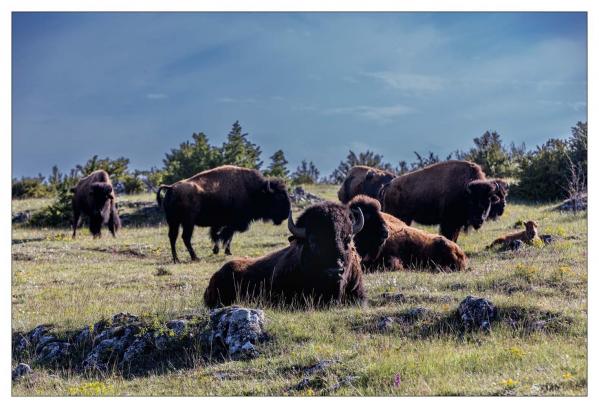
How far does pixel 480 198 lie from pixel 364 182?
8.60 metres

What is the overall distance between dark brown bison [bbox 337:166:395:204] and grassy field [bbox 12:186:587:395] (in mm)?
9606

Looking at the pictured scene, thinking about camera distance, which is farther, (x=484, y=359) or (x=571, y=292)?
(x=571, y=292)

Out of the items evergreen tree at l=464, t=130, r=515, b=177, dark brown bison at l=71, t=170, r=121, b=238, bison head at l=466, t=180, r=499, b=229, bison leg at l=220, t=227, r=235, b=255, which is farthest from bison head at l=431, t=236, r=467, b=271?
evergreen tree at l=464, t=130, r=515, b=177

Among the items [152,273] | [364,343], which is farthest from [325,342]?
[152,273]

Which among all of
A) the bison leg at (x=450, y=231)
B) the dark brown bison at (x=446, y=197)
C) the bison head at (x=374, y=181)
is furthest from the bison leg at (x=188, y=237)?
the bison head at (x=374, y=181)

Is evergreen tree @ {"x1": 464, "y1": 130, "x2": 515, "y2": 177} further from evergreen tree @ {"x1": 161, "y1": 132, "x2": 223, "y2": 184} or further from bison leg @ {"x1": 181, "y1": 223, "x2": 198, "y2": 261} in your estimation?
bison leg @ {"x1": 181, "y1": 223, "x2": 198, "y2": 261}

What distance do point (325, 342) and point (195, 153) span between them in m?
25.8

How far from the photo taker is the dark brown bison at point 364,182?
83.5 feet

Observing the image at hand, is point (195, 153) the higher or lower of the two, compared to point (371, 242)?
higher

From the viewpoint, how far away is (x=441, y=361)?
320 inches

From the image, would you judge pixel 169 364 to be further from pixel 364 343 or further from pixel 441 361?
pixel 441 361

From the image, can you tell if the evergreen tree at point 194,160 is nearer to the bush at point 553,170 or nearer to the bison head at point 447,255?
the bush at point 553,170

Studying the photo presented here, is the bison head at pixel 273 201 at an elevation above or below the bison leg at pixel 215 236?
above
